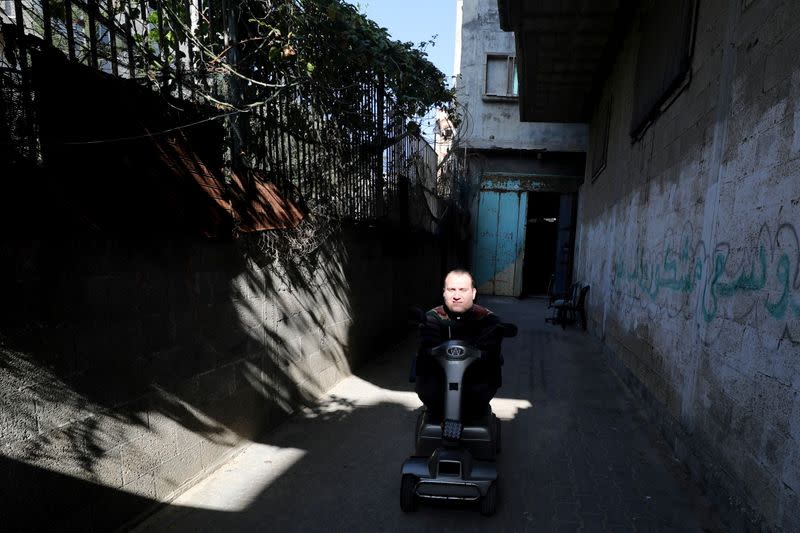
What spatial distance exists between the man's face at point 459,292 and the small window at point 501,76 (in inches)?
475

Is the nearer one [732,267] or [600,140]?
[732,267]

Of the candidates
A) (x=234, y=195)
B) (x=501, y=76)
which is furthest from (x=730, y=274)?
(x=501, y=76)

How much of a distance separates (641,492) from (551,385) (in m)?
2.51

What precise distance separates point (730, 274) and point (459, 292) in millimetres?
1883

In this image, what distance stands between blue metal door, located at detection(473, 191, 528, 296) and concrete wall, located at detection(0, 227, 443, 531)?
10.5m

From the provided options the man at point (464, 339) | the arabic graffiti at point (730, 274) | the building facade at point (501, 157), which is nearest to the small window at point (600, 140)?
the building facade at point (501, 157)

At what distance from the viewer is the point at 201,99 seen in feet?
10.7

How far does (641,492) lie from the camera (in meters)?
3.14

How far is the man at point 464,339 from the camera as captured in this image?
295 cm

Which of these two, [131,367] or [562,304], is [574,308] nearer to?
[562,304]

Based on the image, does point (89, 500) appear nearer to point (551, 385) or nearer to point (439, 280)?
point (551, 385)

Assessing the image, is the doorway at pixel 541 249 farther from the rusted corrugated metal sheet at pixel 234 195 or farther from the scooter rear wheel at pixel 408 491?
the scooter rear wheel at pixel 408 491

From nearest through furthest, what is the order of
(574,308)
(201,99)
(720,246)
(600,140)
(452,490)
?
(452,490), (720,246), (201,99), (600,140), (574,308)

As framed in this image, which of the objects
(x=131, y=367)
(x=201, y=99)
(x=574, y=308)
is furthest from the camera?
(x=574, y=308)
